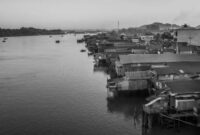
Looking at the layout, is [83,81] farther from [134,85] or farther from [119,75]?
[134,85]

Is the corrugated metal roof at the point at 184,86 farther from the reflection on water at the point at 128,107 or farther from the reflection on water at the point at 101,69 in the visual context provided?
the reflection on water at the point at 101,69

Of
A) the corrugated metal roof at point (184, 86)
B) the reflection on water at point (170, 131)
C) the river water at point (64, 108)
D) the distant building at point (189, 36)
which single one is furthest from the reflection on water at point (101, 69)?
the reflection on water at point (170, 131)

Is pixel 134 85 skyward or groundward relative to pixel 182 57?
groundward

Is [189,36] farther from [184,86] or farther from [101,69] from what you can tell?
[184,86]


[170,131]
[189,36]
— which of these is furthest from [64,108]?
[189,36]

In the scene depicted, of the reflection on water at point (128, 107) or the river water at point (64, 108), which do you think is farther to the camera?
the reflection on water at point (128, 107)

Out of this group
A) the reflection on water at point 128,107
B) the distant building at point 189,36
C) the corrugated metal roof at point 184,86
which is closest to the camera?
the corrugated metal roof at point 184,86

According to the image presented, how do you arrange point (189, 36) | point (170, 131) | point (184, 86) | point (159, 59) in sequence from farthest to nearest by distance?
point (189, 36)
point (159, 59)
point (184, 86)
point (170, 131)

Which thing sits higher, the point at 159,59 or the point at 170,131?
the point at 159,59

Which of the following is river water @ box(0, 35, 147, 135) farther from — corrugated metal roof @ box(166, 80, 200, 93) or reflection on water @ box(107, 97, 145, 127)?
corrugated metal roof @ box(166, 80, 200, 93)

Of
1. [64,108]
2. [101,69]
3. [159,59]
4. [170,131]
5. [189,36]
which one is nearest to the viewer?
[170,131]

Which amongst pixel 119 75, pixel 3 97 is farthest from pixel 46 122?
pixel 119 75
